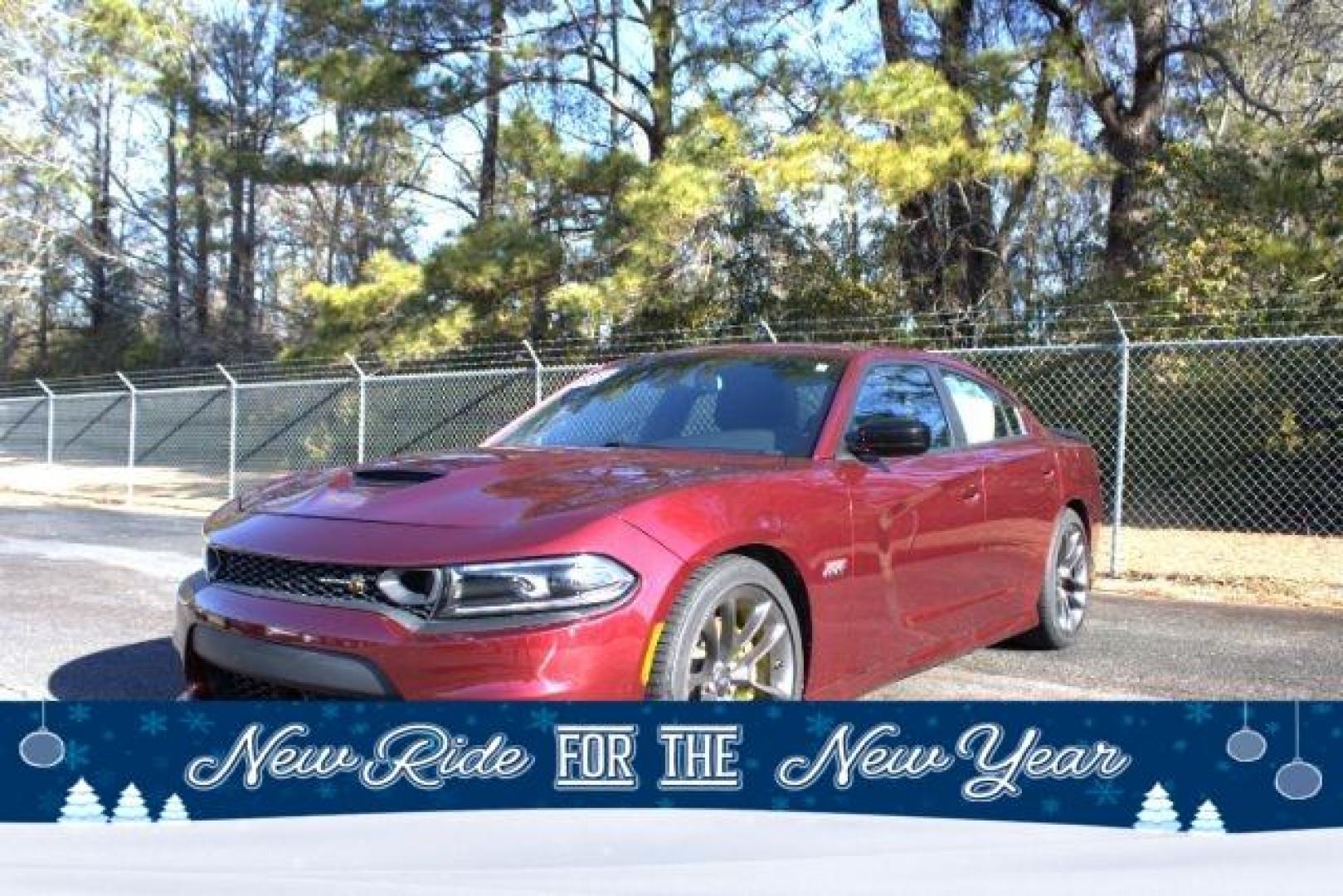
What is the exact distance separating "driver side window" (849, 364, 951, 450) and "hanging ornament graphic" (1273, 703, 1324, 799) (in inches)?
79.6

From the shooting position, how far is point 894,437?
13.1 feet

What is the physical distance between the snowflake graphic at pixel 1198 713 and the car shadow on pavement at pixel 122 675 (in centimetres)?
402

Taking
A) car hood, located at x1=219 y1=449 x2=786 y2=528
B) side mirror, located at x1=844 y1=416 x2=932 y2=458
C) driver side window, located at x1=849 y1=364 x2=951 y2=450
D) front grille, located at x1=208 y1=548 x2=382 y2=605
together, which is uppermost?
driver side window, located at x1=849 y1=364 x2=951 y2=450

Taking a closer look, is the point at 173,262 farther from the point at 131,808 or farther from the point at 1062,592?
the point at 131,808

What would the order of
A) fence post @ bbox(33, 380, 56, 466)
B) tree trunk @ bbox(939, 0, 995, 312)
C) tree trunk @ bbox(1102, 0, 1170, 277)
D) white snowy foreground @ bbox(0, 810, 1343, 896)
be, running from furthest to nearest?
1. fence post @ bbox(33, 380, 56, 466)
2. tree trunk @ bbox(1102, 0, 1170, 277)
3. tree trunk @ bbox(939, 0, 995, 312)
4. white snowy foreground @ bbox(0, 810, 1343, 896)

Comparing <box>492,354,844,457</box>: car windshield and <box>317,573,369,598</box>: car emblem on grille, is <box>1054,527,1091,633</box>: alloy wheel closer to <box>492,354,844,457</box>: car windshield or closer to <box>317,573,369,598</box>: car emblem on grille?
<box>492,354,844,457</box>: car windshield

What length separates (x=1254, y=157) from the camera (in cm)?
1363

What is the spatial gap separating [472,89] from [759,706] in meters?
16.9

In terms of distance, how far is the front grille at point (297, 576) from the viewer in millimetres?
3084

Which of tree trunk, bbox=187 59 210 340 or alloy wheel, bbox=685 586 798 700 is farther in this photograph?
tree trunk, bbox=187 59 210 340

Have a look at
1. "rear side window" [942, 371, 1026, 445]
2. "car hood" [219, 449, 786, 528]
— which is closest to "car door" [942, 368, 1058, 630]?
"rear side window" [942, 371, 1026, 445]

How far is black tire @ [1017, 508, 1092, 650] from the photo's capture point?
5.56 metres

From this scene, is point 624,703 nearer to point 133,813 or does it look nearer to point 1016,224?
point 133,813

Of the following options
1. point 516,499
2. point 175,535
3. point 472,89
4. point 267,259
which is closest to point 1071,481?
point 516,499
